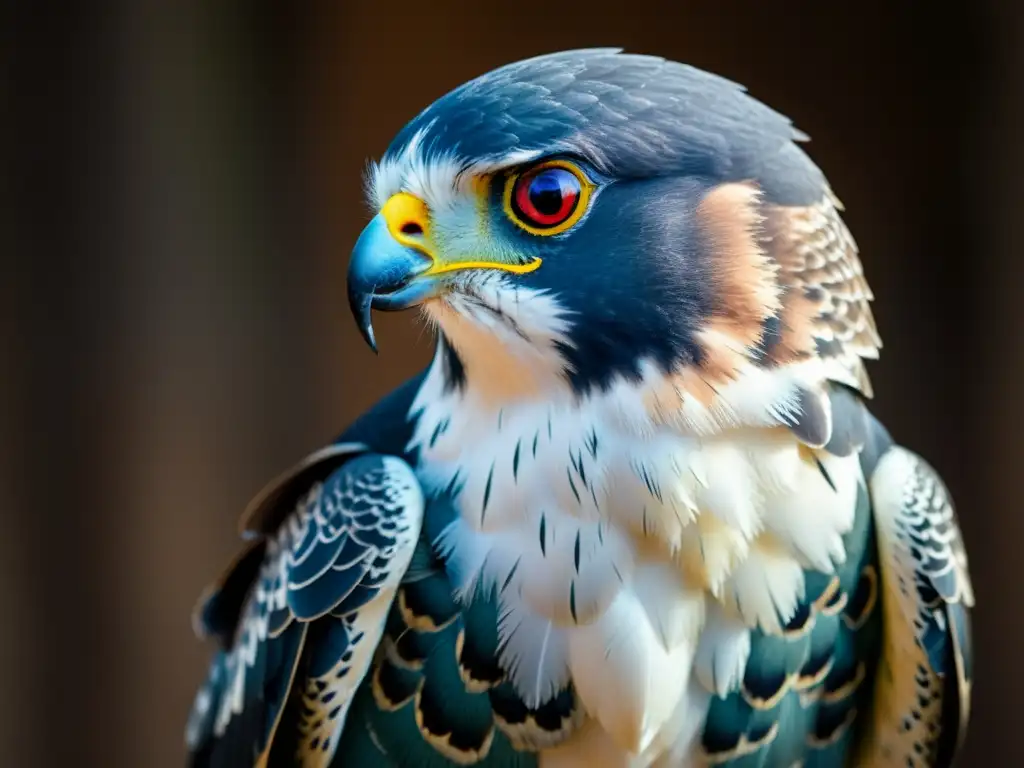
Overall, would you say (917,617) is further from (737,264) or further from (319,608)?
(319,608)

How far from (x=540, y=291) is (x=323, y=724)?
0.80 metres

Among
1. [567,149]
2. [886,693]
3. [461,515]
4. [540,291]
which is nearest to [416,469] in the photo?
[461,515]

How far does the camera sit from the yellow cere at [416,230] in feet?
5.55

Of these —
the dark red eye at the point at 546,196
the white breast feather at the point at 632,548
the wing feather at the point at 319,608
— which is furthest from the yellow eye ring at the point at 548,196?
the wing feather at the point at 319,608

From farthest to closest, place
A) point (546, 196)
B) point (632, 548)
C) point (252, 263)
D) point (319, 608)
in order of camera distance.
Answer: point (252, 263) → point (319, 608) → point (632, 548) → point (546, 196)

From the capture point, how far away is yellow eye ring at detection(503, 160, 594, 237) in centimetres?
166

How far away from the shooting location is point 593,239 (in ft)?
5.54

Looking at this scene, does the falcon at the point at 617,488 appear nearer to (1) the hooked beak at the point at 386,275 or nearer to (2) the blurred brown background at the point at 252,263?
(1) the hooked beak at the point at 386,275

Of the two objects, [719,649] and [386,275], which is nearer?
[386,275]

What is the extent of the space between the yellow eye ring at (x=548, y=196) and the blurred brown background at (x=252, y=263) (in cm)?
230

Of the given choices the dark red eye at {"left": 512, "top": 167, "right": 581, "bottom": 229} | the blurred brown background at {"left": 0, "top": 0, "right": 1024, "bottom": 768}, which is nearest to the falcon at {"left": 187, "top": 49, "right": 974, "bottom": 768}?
the dark red eye at {"left": 512, "top": 167, "right": 581, "bottom": 229}

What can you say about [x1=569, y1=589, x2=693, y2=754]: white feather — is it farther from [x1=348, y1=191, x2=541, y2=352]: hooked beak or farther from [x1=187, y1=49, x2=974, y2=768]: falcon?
[x1=348, y1=191, x2=541, y2=352]: hooked beak

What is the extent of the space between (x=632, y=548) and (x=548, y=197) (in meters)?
0.53

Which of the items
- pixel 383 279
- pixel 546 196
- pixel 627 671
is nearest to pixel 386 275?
pixel 383 279
